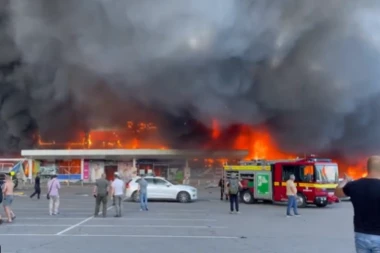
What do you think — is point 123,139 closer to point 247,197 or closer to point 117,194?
point 247,197

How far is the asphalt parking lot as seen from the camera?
33.1ft

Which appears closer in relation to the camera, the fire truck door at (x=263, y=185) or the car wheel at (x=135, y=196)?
the fire truck door at (x=263, y=185)

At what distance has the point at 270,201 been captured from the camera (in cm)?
2392

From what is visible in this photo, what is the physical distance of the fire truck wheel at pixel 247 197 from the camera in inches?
920

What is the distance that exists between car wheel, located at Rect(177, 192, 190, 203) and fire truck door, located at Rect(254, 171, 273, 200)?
2958mm

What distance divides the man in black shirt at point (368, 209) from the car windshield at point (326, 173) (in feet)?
53.9

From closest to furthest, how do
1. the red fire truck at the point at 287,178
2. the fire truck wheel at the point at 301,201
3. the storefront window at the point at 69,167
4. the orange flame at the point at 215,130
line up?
the red fire truck at the point at 287,178 → the fire truck wheel at the point at 301,201 → the orange flame at the point at 215,130 → the storefront window at the point at 69,167

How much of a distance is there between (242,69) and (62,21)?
10.3 metres

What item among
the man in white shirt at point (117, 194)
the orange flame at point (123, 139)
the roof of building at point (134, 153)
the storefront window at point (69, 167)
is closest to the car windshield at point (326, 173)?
the man in white shirt at point (117, 194)

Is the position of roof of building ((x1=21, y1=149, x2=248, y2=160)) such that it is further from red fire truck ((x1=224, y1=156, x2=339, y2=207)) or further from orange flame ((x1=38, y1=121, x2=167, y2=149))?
red fire truck ((x1=224, y1=156, x2=339, y2=207))

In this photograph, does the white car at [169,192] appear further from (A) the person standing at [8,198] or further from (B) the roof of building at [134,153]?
(B) the roof of building at [134,153]

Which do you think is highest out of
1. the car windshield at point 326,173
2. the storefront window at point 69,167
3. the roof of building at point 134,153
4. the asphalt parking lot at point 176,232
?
the roof of building at point 134,153

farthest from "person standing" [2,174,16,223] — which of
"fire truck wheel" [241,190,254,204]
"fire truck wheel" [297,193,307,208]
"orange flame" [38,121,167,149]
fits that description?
"orange flame" [38,121,167,149]

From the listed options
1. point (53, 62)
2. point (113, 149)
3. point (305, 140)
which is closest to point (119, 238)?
point (53, 62)
